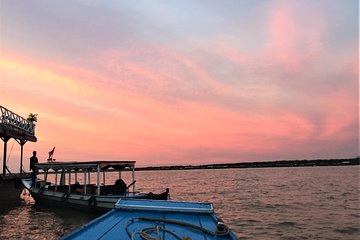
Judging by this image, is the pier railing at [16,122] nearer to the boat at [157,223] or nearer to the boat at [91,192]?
the boat at [91,192]

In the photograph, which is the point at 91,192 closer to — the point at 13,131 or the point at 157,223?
the point at 13,131

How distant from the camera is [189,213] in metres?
8.99

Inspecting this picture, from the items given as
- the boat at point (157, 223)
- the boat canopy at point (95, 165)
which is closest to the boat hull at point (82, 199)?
the boat canopy at point (95, 165)

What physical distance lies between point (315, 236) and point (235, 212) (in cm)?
844

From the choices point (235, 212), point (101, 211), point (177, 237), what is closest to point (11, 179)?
point (101, 211)

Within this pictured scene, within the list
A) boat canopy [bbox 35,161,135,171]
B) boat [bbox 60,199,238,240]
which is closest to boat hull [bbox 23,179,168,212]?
boat canopy [bbox 35,161,135,171]

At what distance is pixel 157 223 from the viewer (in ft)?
25.2

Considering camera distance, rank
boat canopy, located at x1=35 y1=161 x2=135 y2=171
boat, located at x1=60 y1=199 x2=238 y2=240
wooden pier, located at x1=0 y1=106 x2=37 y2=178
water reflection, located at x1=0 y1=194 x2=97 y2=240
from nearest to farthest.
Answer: boat, located at x1=60 y1=199 x2=238 y2=240
water reflection, located at x1=0 y1=194 x2=97 y2=240
boat canopy, located at x1=35 y1=161 x2=135 y2=171
wooden pier, located at x1=0 y1=106 x2=37 y2=178

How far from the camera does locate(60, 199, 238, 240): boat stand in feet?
21.9

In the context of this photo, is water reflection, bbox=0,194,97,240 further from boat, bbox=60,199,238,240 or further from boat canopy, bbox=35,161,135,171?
boat, bbox=60,199,238,240

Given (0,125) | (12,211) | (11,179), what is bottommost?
(12,211)

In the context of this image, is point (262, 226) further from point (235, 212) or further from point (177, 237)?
point (177, 237)

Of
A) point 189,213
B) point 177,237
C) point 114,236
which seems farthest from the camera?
point 189,213

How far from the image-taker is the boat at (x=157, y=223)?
21.9 ft
